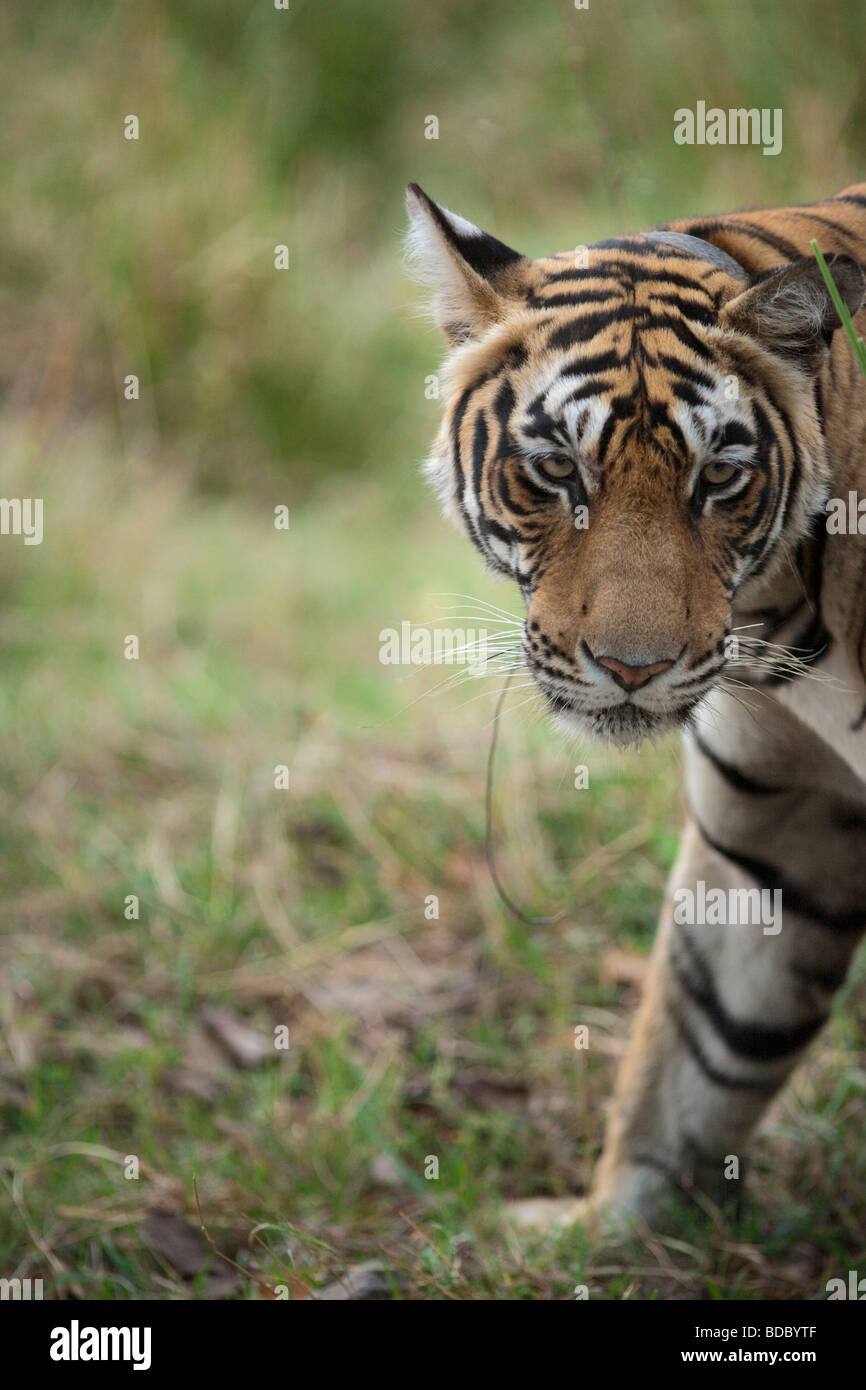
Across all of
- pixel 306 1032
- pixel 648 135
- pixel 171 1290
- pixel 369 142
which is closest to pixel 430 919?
pixel 306 1032

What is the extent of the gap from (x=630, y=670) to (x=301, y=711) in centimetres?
282

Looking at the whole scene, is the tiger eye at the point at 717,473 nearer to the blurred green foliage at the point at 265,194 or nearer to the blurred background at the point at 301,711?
the blurred background at the point at 301,711

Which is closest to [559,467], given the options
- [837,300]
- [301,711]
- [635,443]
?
[635,443]

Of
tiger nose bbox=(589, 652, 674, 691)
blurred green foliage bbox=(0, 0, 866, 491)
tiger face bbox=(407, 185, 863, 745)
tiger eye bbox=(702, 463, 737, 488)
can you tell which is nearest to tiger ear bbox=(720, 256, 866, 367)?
tiger face bbox=(407, 185, 863, 745)

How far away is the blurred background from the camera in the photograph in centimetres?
290

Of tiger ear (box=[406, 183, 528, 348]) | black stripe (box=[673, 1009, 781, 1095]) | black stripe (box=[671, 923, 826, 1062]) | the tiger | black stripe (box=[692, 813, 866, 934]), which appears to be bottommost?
black stripe (box=[673, 1009, 781, 1095])

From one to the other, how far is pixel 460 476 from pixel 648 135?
15.9ft

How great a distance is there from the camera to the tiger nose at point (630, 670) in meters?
1.87

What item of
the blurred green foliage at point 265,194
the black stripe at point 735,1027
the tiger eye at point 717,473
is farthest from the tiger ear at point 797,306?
the blurred green foliage at point 265,194

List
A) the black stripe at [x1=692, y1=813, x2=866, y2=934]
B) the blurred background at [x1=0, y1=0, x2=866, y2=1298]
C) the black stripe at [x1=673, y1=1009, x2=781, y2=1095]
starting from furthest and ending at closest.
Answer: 1. the blurred background at [x1=0, y1=0, x2=866, y2=1298]
2. the black stripe at [x1=673, y1=1009, x2=781, y2=1095]
3. the black stripe at [x1=692, y1=813, x2=866, y2=934]

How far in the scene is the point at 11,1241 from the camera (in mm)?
2699

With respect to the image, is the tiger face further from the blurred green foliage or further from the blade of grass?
the blurred green foliage

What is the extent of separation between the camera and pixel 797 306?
1.91 metres

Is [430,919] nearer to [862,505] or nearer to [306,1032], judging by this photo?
[306,1032]
